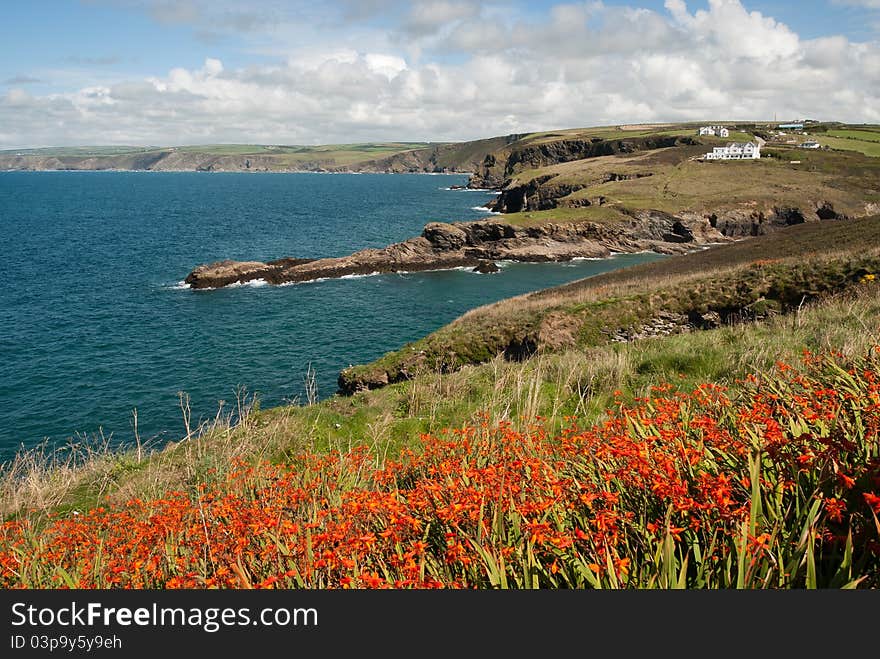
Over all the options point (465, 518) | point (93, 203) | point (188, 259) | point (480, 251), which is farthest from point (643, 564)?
point (93, 203)

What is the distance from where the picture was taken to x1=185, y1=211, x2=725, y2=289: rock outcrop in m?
58.4

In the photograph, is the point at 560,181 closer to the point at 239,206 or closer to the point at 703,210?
the point at 703,210

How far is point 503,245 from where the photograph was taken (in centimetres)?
6544

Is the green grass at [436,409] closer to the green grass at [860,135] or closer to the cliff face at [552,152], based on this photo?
the cliff face at [552,152]

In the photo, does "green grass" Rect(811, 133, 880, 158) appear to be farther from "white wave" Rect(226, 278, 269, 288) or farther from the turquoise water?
"white wave" Rect(226, 278, 269, 288)

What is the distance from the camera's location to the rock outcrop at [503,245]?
192 ft

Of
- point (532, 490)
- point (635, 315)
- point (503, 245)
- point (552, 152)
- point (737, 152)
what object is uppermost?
point (552, 152)

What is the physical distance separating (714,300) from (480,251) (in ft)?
149

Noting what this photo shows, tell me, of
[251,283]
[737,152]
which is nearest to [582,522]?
[251,283]

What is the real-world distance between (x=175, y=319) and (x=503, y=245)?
38.5 metres

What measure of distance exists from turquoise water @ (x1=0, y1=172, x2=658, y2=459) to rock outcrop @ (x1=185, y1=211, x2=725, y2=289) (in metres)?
3.36

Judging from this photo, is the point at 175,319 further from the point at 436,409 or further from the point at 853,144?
the point at 853,144

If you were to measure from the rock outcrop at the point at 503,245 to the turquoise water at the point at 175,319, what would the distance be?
3363 mm

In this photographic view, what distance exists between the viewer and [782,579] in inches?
112
